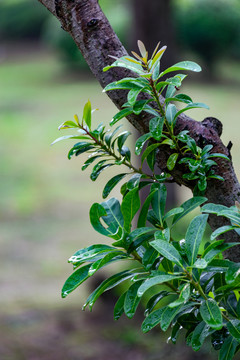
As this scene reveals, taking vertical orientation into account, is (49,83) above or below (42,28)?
below

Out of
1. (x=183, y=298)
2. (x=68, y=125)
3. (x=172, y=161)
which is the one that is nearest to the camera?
(x=183, y=298)

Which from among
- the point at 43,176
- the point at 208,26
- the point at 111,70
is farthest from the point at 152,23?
the point at 208,26

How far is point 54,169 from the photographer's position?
8758 mm

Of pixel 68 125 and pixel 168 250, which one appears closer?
pixel 168 250

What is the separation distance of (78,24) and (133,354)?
10.4 feet

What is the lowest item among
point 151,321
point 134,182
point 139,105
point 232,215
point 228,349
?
point 228,349

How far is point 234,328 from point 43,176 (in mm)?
7524

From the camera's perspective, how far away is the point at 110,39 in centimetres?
116

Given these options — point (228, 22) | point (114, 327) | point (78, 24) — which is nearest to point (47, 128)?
point (228, 22)

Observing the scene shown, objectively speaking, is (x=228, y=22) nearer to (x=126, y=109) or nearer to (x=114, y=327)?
(x=114, y=327)

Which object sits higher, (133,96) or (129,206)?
(133,96)

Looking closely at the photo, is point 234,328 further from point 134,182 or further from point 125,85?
point 125,85

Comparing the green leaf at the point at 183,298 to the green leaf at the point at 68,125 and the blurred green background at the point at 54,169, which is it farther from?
the blurred green background at the point at 54,169

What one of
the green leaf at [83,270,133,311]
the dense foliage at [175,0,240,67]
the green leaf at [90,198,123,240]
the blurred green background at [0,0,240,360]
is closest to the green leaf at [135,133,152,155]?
the green leaf at [90,198,123,240]
